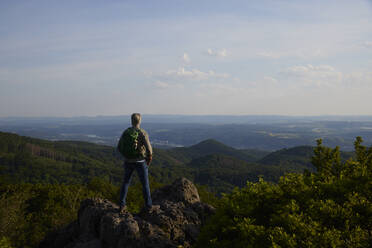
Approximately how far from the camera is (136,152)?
9.27 meters

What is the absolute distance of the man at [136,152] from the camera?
9242 mm

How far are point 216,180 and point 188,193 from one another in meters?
183

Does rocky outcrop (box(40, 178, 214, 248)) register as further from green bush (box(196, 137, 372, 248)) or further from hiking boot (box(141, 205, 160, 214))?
green bush (box(196, 137, 372, 248))

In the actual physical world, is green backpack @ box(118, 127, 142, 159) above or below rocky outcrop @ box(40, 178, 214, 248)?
above

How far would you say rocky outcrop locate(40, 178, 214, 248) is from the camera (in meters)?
8.01

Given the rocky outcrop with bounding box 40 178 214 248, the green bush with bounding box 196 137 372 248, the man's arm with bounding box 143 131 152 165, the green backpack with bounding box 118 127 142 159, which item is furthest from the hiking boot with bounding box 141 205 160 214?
the green bush with bounding box 196 137 372 248

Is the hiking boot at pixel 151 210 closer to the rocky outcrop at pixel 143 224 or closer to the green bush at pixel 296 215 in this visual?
the rocky outcrop at pixel 143 224

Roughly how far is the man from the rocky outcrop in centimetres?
63

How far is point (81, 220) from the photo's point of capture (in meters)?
9.97

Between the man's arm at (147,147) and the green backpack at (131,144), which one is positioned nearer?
the green backpack at (131,144)

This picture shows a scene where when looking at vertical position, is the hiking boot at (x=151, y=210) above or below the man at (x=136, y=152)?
below

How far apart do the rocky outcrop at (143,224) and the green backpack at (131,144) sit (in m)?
2.08

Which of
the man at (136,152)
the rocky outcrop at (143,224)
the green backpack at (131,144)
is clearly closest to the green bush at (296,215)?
the rocky outcrop at (143,224)

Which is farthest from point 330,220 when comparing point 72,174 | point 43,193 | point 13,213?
point 72,174
